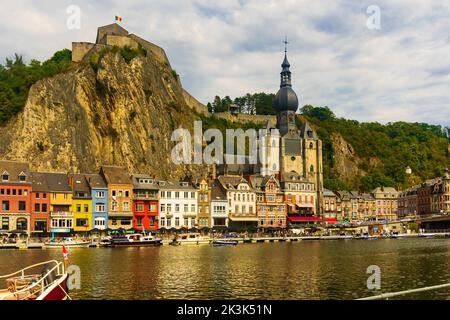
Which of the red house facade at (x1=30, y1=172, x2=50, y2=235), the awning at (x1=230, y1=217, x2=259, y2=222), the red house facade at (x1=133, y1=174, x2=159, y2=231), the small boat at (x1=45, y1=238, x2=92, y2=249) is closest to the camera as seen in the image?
the small boat at (x1=45, y1=238, x2=92, y2=249)

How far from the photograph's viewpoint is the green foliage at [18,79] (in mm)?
107312

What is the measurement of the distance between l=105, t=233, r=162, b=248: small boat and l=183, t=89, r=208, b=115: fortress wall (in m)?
76.8

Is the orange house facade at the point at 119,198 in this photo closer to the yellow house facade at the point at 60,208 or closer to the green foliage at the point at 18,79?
the yellow house facade at the point at 60,208

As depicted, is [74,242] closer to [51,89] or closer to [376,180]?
[51,89]

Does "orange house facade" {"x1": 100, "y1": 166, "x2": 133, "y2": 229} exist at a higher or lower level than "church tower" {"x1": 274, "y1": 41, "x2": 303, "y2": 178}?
lower

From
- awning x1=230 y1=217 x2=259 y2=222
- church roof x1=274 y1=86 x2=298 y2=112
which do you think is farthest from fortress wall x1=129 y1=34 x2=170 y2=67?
awning x1=230 y1=217 x2=259 y2=222

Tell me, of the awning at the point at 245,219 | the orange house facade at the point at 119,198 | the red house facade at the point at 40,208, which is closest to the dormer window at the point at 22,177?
the red house facade at the point at 40,208

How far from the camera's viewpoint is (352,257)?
198 feet

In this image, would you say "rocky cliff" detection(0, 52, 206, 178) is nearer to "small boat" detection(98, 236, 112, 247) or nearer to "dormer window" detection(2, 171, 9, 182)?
"dormer window" detection(2, 171, 9, 182)

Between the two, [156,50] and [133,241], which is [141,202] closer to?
[133,241]

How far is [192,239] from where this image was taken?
290 ft

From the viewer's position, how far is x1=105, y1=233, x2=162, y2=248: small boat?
78.8m

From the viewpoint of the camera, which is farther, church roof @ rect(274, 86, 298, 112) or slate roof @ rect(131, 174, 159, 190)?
church roof @ rect(274, 86, 298, 112)
